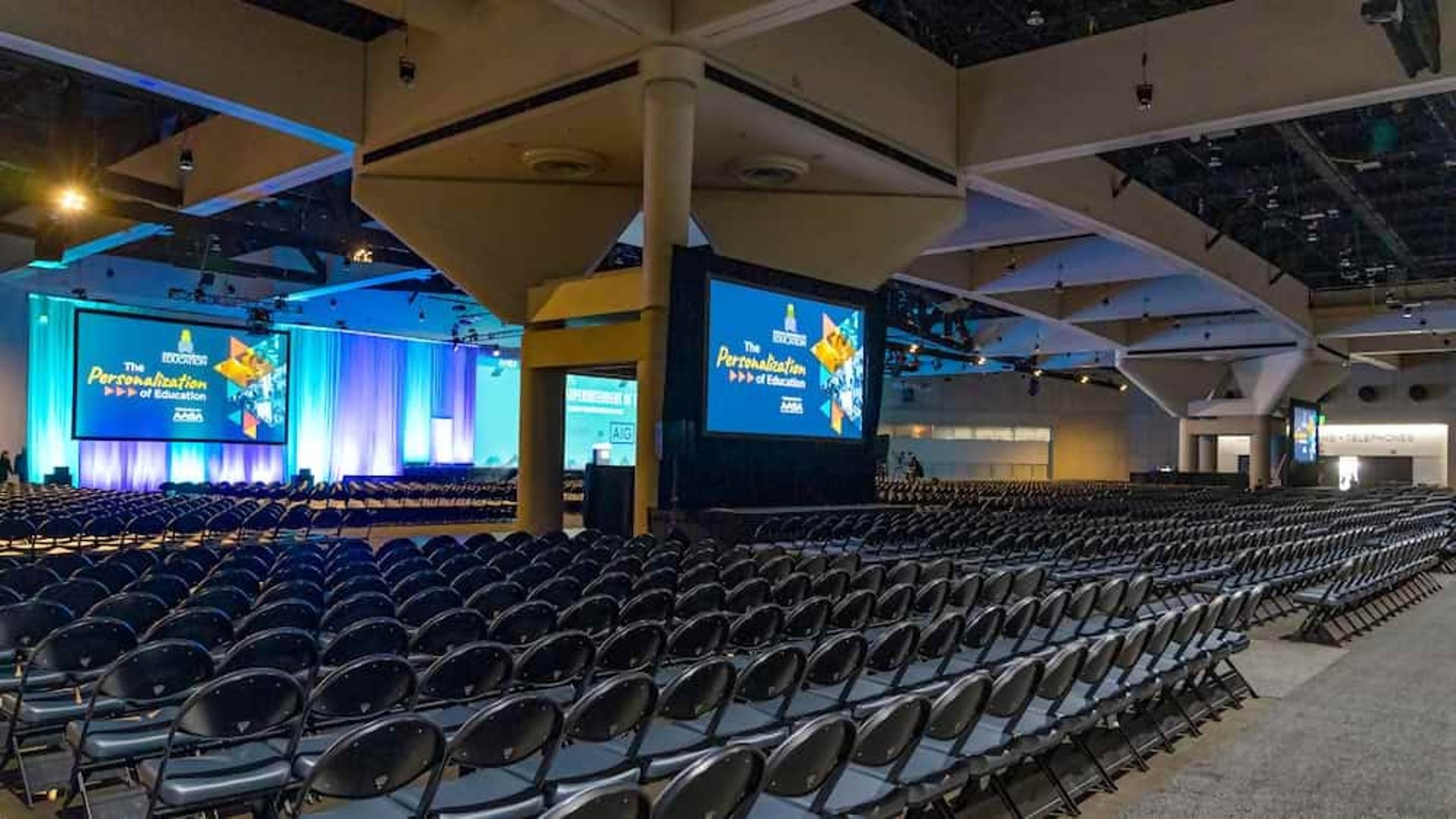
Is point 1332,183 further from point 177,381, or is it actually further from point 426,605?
point 177,381

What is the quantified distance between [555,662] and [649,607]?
1.44m

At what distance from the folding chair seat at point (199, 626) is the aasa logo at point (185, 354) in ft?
60.5

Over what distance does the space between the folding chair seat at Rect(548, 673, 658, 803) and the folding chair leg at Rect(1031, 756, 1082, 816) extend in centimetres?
187

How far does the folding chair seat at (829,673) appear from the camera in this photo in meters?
4.25

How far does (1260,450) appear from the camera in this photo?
33.5m

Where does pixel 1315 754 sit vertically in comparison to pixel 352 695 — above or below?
below

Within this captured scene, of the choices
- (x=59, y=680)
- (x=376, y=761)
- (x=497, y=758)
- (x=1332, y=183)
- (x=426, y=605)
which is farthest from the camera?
(x=1332, y=183)

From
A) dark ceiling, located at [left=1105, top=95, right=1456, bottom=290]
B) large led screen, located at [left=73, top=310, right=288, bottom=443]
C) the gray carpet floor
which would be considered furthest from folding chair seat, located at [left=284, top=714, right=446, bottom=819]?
large led screen, located at [left=73, top=310, right=288, bottom=443]

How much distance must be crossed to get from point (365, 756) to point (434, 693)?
3.69 ft

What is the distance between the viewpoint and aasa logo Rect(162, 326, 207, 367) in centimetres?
2056

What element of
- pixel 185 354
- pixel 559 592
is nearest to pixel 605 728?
pixel 559 592

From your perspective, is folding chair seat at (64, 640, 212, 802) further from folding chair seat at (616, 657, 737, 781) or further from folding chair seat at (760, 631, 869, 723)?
folding chair seat at (760, 631, 869, 723)

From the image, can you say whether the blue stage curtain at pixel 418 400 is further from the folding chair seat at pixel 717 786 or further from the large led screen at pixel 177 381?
the folding chair seat at pixel 717 786

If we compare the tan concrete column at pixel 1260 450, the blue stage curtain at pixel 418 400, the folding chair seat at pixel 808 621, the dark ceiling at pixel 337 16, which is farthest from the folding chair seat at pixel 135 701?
the tan concrete column at pixel 1260 450
